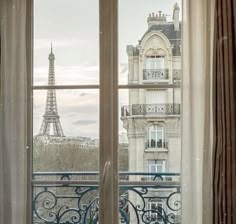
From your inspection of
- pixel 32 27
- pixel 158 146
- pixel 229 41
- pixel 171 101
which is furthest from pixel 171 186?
pixel 32 27

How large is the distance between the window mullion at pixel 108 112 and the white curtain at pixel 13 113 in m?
0.46

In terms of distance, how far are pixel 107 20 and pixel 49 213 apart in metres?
1.23

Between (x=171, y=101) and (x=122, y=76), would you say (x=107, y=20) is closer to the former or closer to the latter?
(x=122, y=76)

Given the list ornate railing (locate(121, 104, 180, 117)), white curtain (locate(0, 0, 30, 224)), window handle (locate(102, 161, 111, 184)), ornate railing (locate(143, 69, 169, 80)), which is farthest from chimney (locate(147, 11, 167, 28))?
window handle (locate(102, 161, 111, 184))

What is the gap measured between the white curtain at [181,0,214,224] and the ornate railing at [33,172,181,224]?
132 millimetres

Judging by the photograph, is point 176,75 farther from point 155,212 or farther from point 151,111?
point 155,212

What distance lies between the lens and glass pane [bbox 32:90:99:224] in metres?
2.67

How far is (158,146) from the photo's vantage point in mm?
2617

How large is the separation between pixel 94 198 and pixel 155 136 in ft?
1.74

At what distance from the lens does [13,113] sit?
2.62 meters

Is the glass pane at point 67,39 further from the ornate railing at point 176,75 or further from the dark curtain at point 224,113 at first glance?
the dark curtain at point 224,113

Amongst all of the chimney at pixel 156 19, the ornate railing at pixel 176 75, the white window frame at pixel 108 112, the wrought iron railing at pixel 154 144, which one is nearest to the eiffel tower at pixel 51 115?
the white window frame at pixel 108 112

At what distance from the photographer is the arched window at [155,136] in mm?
2615

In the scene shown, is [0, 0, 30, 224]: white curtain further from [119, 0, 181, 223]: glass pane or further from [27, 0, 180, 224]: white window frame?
[119, 0, 181, 223]: glass pane
